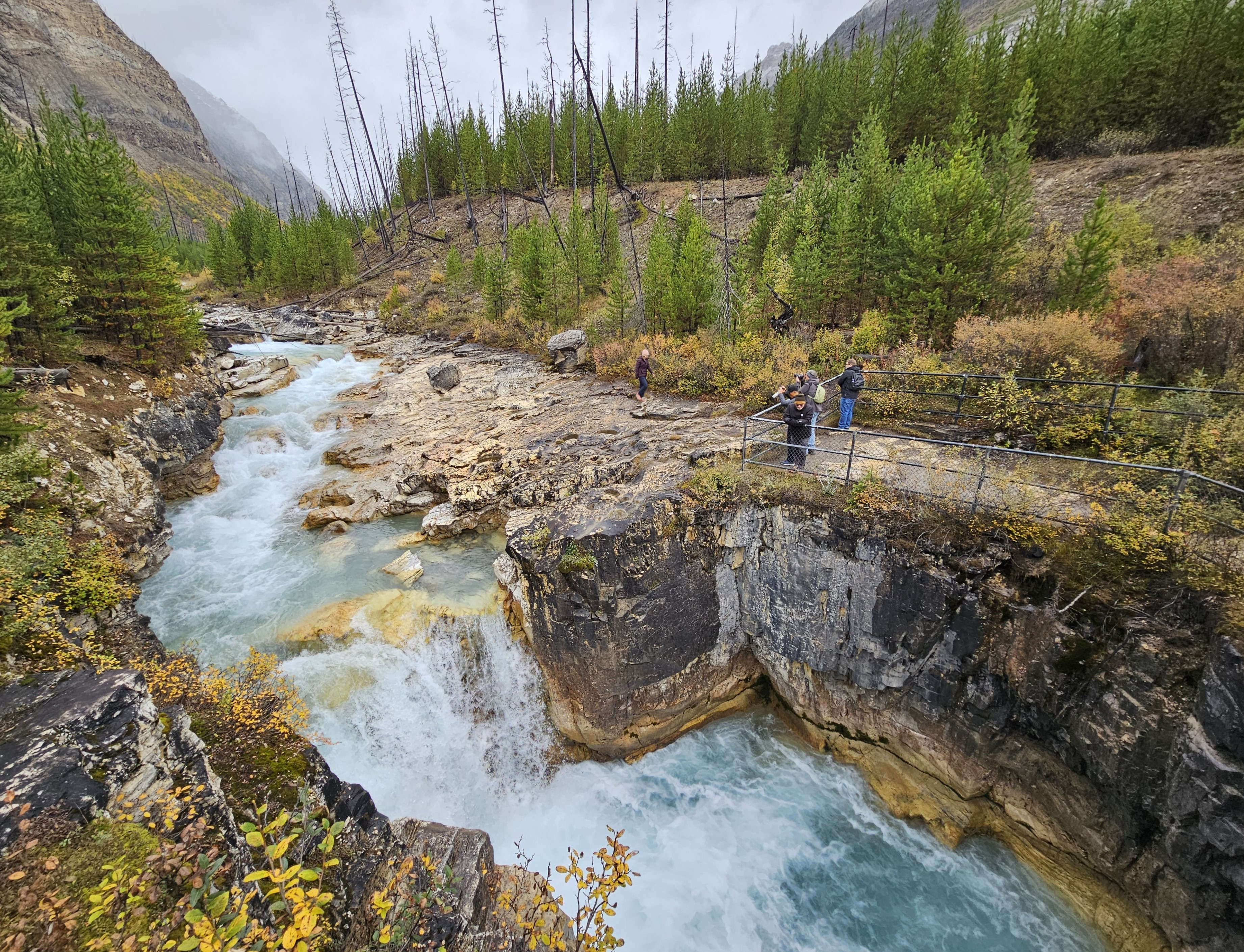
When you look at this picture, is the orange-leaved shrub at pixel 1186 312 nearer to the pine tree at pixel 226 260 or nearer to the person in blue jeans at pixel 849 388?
the person in blue jeans at pixel 849 388

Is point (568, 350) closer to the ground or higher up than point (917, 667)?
higher up

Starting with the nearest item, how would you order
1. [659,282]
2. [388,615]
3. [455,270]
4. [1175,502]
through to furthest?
[1175,502], [388,615], [659,282], [455,270]

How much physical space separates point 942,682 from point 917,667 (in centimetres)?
44

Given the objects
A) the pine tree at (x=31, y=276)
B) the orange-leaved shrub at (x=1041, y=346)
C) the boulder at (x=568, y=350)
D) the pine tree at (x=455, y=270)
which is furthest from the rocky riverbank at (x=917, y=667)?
the pine tree at (x=455, y=270)

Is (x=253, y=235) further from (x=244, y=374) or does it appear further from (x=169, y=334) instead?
(x=169, y=334)

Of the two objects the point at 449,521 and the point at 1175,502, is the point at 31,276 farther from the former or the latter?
the point at 1175,502

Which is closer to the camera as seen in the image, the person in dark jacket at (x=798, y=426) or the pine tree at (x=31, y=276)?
the person in dark jacket at (x=798, y=426)

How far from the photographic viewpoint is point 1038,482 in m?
9.75

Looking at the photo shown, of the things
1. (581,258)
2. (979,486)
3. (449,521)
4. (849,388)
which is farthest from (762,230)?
(449,521)

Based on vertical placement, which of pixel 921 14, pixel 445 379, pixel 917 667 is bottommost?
pixel 917 667

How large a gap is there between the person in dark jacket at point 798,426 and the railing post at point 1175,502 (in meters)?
5.42

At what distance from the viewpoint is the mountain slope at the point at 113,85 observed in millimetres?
109963

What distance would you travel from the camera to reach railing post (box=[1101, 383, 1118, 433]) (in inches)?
395

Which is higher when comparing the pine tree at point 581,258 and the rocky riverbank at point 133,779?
the pine tree at point 581,258
